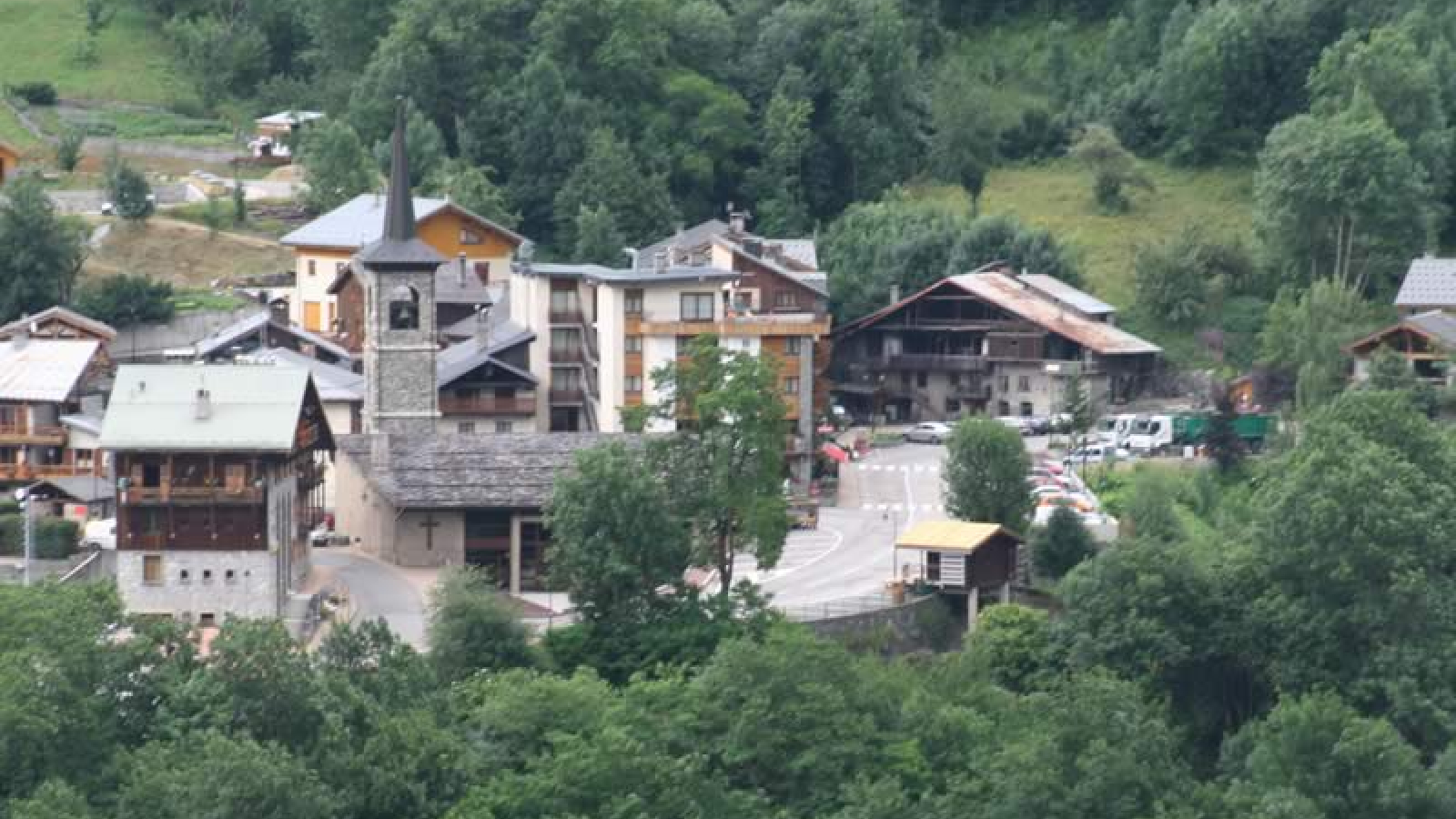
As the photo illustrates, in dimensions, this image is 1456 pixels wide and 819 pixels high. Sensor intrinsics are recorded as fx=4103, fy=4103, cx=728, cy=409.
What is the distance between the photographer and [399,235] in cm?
8288

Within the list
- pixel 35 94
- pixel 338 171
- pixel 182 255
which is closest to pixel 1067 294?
pixel 338 171

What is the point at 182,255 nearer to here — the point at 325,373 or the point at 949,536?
the point at 325,373

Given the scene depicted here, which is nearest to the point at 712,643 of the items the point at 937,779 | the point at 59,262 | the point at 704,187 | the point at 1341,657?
the point at 937,779

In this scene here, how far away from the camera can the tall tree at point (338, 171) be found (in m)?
105

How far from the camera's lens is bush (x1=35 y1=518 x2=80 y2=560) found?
3041 inches

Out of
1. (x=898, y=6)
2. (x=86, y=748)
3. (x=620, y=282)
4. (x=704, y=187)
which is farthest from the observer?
(x=898, y=6)

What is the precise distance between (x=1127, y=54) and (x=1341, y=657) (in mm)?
48374

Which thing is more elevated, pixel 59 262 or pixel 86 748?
pixel 59 262

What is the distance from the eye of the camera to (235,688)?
2581 inches

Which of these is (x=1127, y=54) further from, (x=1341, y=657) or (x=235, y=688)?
(x=235, y=688)

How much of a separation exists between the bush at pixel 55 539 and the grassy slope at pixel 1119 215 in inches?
1390

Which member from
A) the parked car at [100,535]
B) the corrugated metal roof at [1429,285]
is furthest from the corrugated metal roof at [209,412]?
the corrugated metal roof at [1429,285]

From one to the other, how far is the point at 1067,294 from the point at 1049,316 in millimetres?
2525

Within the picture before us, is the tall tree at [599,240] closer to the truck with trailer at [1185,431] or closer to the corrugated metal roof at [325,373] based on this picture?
the corrugated metal roof at [325,373]
